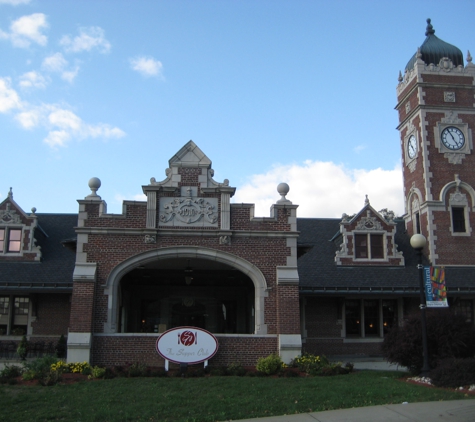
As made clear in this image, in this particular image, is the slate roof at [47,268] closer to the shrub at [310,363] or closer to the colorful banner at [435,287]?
the shrub at [310,363]

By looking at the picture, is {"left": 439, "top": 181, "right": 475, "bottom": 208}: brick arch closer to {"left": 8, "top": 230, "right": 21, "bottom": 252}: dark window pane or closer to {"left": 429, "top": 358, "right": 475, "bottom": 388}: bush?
{"left": 429, "top": 358, "right": 475, "bottom": 388}: bush

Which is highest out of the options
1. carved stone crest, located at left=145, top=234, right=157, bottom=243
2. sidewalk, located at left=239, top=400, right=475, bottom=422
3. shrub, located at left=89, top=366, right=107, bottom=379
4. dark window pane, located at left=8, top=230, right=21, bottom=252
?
dark window pane, located at left=8, top=230, right=21, bottom=252

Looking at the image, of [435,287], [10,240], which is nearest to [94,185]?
[10,240]

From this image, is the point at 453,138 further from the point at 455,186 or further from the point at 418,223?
the point at 418,223

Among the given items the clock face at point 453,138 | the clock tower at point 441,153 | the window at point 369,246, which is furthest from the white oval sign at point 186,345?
the clock face at point 453,138

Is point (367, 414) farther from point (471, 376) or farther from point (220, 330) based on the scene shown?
point (220, 330)

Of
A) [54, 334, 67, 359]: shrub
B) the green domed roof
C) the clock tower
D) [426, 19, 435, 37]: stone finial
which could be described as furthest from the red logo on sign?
[426, 19, 435, 37]: stone finial

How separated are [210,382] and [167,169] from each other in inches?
304

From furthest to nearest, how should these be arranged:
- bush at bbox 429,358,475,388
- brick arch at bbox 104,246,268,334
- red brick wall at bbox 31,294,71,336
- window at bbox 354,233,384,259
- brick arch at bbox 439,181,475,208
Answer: brick arch at bbox 439,181,475,208 → window at bbox 354,233,384,259 → red brick wall at bbox 31,294,71,336 → brick arch at bbox 104,246,268,334 → bush at bbox 429,358,475,388

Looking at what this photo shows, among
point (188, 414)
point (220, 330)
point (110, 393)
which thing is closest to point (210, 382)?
point (110, 393)

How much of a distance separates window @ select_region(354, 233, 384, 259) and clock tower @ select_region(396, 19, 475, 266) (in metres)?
2.41

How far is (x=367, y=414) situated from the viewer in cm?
997

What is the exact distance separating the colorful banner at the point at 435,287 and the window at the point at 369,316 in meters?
8.13

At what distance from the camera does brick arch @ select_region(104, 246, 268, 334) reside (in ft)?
57.5
